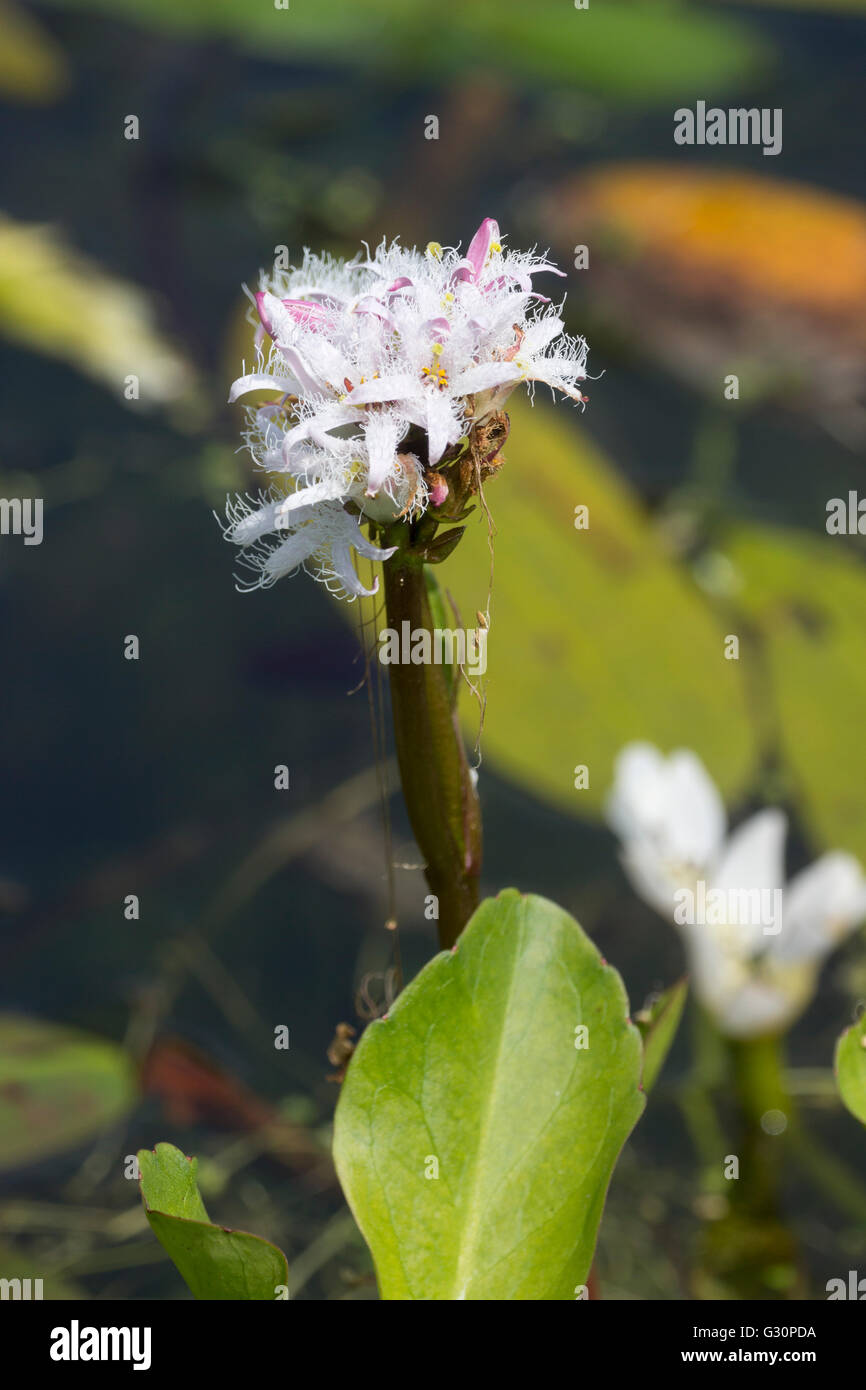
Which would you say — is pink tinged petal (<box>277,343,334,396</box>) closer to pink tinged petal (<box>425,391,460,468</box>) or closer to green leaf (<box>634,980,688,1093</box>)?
pink tinged petal (<box>425,391,460,468</box>)

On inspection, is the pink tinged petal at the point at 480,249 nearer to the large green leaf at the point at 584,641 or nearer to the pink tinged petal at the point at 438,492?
the pink tinged petal at the point at 438,492

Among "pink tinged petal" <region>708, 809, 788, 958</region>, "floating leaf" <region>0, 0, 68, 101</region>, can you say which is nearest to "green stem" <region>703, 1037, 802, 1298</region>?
"pink tinged petal" <region>708, 809, 788, 958</region>

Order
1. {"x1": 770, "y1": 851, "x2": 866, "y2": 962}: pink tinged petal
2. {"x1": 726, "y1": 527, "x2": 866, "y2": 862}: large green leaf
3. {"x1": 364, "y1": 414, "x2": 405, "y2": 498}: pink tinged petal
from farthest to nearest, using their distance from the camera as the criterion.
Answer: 1. {"x1": 726, "y1": 527, "x2": 866, "y2": 862}: large green leaf
2. {"x1": 770, "y1": 851, "x2": 866, "y2": 962}: pink tinged petal
3. {"x1": 364, "y1": 414, "x2": 405, "y2": 498}: pink tinged petal

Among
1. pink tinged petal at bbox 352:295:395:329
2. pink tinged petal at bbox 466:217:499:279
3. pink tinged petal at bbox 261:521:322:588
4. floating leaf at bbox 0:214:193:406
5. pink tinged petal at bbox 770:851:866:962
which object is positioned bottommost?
pink tinged petal at bbox 770:851:866:962

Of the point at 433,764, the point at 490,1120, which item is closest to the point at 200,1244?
the point at 490,1120

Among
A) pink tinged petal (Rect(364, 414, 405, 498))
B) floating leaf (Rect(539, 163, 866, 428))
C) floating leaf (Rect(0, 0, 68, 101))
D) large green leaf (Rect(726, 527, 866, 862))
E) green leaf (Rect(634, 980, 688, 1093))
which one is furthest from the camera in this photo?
floating leaf (Rect(0, 0, 68, 101))

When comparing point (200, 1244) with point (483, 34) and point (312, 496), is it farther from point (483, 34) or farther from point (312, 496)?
point (483, 34)

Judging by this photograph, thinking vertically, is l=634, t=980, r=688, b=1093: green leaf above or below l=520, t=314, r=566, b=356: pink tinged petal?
below
